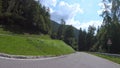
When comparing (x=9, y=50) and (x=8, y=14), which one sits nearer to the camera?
(x=9, y=50)

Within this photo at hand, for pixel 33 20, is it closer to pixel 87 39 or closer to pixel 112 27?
pixel 112 27

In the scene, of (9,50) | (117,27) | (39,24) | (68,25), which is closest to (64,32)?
(68,25)

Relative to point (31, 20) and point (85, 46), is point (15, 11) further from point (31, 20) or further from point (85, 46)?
point (85, 46)

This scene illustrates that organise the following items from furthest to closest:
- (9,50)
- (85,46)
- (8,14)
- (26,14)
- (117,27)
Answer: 1. (85,46)
2. (26,14)
3. (117,27)
4. (8,14)
5. (9,50)

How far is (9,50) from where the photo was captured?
1115 inches

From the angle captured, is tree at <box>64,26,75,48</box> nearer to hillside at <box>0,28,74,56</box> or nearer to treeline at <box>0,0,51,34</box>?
treeline at <box>0,0,51,34</box>

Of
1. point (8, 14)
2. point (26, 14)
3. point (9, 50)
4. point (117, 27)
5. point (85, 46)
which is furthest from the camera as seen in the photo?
point (85, 46)

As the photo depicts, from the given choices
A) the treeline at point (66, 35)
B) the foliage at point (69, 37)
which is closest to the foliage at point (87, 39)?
the treeline at point (66, 35)

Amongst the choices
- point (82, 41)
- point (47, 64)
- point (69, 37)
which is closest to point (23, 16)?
point (47, 64)

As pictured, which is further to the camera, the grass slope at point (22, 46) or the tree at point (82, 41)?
the tree at point (82, 41)

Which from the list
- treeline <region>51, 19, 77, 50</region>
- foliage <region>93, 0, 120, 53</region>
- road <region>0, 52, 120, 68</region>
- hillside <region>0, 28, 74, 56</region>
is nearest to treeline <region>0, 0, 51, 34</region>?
foliage <region>93, 0, 120, 53</region>

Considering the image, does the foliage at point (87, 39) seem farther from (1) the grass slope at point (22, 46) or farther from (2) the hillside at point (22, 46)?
(1) the grass slope at point (22, 46)

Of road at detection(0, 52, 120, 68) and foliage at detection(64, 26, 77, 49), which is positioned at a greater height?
foliage at detection(64, 26, 77, 49)

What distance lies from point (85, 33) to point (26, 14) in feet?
281
